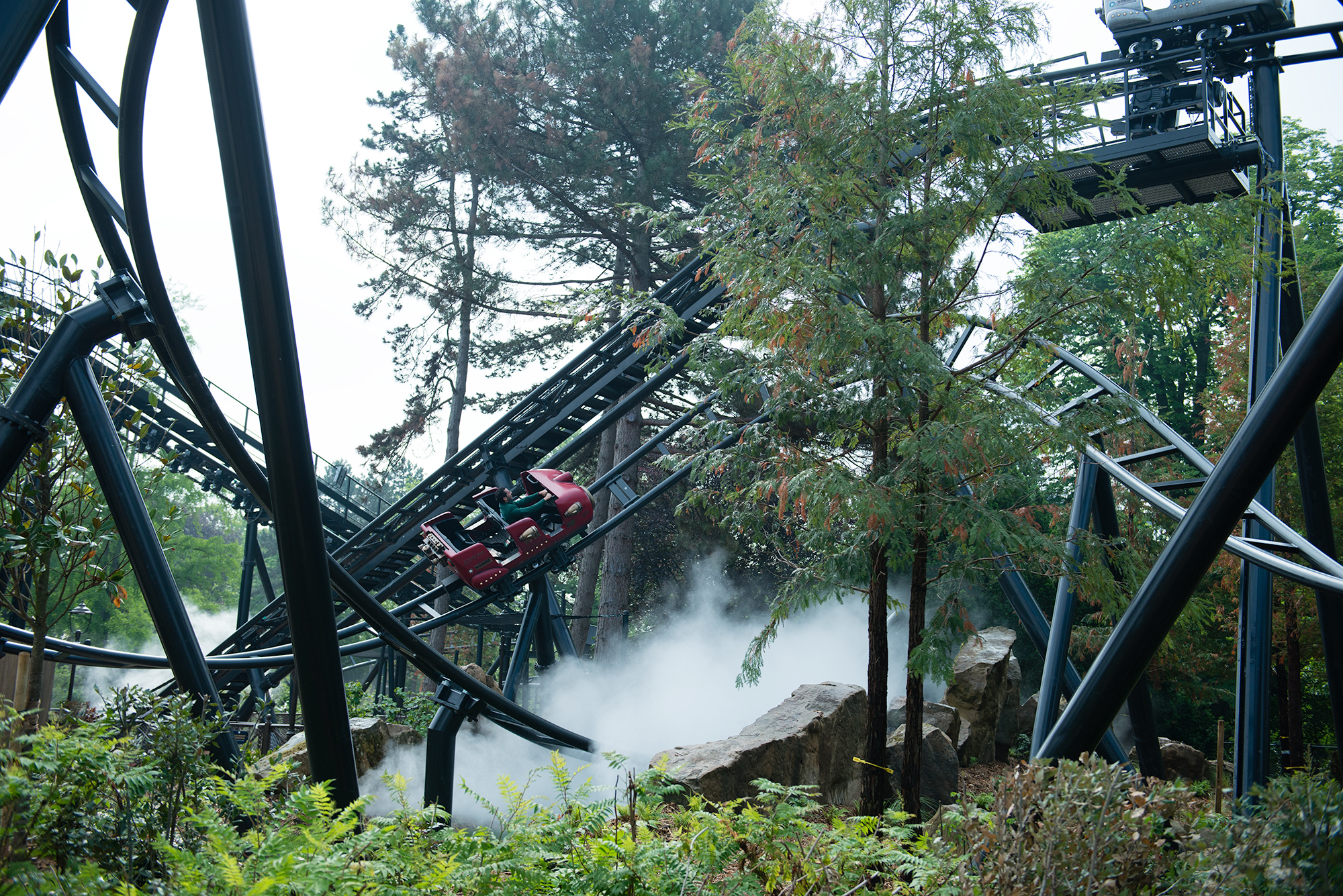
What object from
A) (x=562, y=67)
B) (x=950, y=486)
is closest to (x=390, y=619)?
(x=950, y=486)

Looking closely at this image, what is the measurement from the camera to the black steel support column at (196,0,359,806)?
7.04 ft

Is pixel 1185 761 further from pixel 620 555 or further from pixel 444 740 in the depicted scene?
pixel 444 740

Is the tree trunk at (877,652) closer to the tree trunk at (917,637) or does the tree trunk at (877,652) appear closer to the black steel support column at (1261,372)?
the tree trunk at (917,637)

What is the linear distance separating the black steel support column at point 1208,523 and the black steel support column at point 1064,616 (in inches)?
80.9

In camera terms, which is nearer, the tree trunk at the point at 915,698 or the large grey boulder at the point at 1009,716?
the tree trunk at the point at 915,698

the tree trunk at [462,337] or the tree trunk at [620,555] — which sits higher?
the tree trunk at [462,337]

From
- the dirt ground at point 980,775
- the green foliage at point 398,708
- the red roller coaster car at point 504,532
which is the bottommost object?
the dirt ground at point 980,775

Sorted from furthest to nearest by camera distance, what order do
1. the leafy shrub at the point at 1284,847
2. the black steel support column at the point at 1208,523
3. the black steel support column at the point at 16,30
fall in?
the black steel support column at the point at 1208,523, the leafy shrub at the point at 1284,847, the black steel support column at the point at 16,30

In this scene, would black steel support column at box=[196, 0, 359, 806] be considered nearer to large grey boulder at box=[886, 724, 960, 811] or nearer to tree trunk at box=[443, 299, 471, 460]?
large grey boulder at box=[886, 724, 960, 811]

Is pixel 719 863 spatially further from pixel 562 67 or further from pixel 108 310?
pixel 562 67

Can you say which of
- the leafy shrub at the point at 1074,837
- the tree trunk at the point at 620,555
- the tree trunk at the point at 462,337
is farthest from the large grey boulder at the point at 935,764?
the tree trunk at the point at 462,337

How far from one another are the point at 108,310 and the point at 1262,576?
5.50 m

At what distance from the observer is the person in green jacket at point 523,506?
9.62m

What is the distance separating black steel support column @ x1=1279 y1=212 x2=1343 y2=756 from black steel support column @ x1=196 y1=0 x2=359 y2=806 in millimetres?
4114
